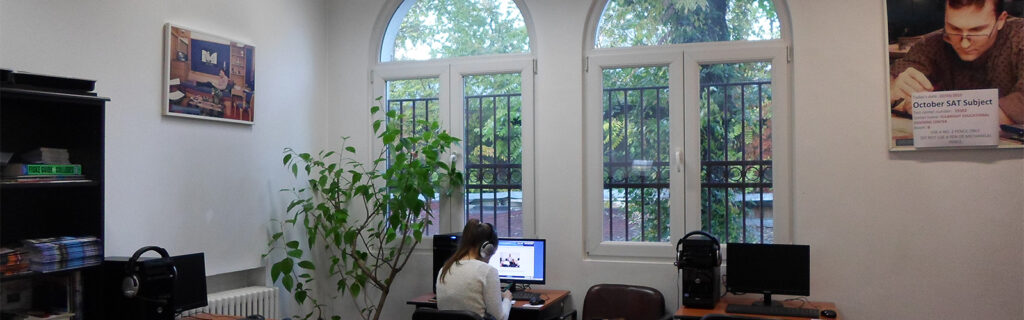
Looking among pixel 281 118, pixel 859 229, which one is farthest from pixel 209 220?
pixel 859 229

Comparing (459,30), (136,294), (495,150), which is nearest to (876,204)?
(495,150)

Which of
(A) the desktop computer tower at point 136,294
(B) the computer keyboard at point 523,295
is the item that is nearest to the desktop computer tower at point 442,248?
(B) the computer keyboard at point 523,295

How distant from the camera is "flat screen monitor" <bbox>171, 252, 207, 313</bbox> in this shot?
405cm

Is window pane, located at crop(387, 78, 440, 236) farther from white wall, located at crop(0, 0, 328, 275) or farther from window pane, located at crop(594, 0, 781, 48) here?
window pane, located at crop(594, 0, 781, 48)

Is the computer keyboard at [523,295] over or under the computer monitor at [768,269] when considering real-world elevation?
under

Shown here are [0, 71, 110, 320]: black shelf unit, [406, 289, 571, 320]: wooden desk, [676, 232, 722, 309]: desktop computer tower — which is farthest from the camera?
[406, 289, 571, 320]: wooden desk

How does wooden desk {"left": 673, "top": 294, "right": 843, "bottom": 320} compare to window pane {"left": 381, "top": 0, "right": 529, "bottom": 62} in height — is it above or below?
below

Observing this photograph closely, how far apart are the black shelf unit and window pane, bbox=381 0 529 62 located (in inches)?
101

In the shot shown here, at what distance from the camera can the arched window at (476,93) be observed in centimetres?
543

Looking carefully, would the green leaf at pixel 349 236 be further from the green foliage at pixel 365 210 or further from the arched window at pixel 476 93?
the arched window at pixel 476 93

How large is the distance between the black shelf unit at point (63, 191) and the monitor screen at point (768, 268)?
3.33m

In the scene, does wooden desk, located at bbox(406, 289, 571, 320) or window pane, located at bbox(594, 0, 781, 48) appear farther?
window pane, located at bbox(594, 0, 781, 48)

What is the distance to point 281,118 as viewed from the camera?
17.4ft

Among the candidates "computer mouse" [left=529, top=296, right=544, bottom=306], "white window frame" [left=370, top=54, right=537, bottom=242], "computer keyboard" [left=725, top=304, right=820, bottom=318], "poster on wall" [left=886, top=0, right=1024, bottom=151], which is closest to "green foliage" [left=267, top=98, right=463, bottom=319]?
"white window frame" [left=370, top=54, right=537, bottom=242]
